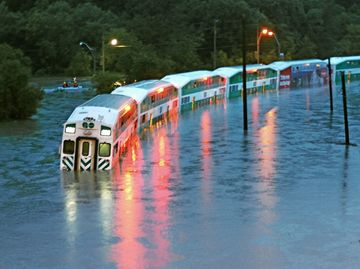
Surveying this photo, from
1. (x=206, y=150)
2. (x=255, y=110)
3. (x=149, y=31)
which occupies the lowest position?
(x=206, y=150)

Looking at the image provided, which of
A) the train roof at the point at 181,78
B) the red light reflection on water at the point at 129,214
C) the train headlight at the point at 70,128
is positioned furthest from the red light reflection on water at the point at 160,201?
the train roof at the point at 181,78

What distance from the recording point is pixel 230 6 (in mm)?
118312

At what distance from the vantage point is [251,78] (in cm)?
8338

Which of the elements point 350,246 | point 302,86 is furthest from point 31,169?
point 302,86

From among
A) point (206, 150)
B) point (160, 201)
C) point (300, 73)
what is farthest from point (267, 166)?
point (300, 73)

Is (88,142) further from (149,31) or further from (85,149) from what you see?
(149,31)

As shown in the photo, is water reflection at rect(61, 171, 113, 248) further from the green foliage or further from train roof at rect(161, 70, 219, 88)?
the green foliage

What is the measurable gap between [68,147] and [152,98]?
21203mm

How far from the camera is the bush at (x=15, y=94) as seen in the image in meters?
56.2

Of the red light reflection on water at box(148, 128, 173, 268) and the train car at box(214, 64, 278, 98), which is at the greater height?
the train car at box(214, 64, 278, 98)

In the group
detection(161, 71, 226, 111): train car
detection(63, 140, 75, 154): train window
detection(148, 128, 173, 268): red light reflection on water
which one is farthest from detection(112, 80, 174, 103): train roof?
detection(63, 140, 75, 154): train window

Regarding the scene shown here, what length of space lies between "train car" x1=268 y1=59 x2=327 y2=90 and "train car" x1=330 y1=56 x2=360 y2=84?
1372 mm

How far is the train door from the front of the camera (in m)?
33.1

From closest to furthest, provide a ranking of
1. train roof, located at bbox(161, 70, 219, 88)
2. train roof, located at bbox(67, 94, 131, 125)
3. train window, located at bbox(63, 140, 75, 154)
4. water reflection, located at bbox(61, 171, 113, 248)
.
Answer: water reflection, located at bbox(61, 171, 113, 248) → train window, located at bbox(63, 140, 75, 154) → train roof, located at bbox(67, 94, 131, 125) → train roof, located at bbox(161, 70, 219, 88)
